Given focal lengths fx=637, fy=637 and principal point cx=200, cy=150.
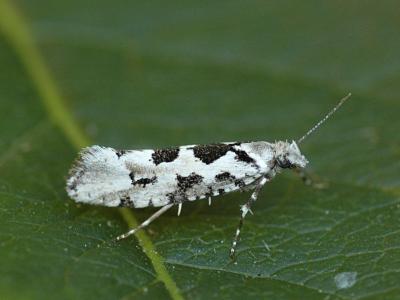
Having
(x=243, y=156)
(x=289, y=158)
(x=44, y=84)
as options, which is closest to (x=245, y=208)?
(x=243, y=156)

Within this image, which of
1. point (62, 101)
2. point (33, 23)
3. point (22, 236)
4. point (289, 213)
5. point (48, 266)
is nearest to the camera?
point (48, 266)

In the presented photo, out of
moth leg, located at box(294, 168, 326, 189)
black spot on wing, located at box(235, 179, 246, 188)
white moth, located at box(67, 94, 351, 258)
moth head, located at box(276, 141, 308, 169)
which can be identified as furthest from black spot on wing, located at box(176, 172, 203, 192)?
moth leg, located at box(294, 168, 326, 189)

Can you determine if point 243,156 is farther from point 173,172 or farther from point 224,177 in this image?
point 173,172

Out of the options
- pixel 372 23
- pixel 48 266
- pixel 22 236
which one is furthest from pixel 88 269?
pixel 372 23

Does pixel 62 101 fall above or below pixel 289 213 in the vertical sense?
above

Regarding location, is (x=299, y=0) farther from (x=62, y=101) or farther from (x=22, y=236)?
(x=22, y=236)

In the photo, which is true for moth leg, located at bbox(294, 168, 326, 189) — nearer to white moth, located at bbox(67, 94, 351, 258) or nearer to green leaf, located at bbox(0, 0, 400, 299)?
green leaf, located at bbox(0, 0, 400, 299)

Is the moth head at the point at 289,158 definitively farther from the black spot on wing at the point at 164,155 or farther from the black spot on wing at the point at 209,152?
the black spot on wing at the point at 164,155

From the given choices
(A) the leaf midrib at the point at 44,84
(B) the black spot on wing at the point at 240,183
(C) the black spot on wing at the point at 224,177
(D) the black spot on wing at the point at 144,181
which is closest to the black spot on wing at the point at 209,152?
(C) the black spot on wing at the point at 224,177
